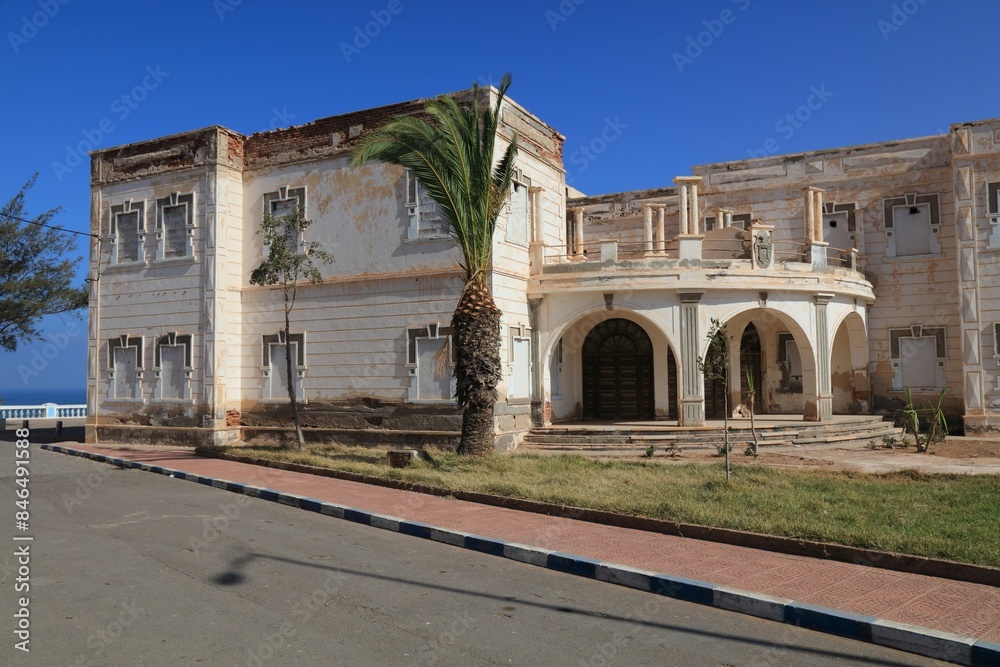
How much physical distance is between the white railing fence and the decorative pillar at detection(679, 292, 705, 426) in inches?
990

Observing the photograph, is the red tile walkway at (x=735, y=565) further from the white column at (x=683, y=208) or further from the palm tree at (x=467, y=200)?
the white column at (x=683, y=208)

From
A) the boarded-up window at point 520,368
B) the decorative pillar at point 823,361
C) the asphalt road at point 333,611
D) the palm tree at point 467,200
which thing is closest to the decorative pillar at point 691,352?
the decorative pillar at point 823,361

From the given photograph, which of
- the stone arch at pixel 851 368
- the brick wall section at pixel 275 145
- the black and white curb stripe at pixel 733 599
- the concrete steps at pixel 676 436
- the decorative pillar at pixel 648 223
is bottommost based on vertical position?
the black and white curb stripe at pixel 733 599

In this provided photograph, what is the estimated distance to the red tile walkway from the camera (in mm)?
6398

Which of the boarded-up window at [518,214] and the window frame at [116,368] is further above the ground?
the boarded-up window at [518,214]

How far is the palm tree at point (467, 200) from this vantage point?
15.9 metres

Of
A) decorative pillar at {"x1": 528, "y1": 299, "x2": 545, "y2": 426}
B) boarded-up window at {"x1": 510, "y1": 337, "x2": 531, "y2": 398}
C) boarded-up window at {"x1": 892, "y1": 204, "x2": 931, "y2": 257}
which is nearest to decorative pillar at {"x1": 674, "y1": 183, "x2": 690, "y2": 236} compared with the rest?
decorative pillar at {"x1": 528, "y1": 299, "x2": 545, "y2": 426}

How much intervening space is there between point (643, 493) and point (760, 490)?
1.71 metres

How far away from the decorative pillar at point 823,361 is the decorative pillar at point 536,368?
7029 mm

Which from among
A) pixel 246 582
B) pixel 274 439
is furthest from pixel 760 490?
pixel 274 439

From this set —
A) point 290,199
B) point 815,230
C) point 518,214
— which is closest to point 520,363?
point 518,214

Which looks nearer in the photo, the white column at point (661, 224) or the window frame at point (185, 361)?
the window frame at point (185, 361)

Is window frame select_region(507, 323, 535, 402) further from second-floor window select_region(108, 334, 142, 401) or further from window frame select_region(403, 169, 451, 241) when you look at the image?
second-floor window select_region(108, 334, 142, 401)

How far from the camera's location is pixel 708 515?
9539mm
